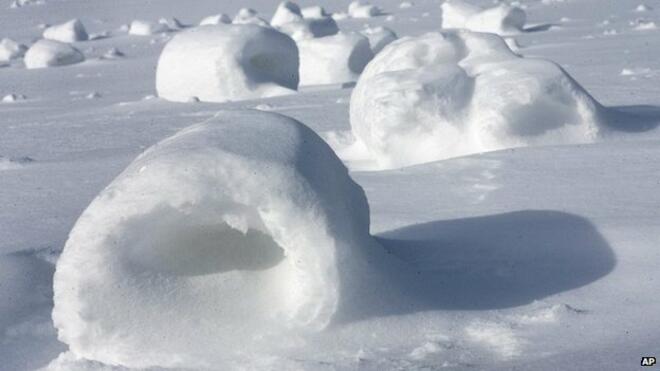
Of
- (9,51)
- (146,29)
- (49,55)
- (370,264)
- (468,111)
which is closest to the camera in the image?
(370,264)

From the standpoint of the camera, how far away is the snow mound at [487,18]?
38.1 feet

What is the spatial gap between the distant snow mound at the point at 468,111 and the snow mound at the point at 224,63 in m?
2.71

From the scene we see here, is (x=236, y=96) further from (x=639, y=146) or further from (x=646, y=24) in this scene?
(x=646, y=24)

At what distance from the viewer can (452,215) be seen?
338 cm

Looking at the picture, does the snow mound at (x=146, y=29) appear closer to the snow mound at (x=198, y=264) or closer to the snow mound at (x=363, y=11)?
the snow mound at (x=363, y=11)

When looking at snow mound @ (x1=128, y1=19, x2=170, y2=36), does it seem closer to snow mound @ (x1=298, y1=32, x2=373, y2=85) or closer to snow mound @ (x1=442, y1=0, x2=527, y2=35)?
snow mound @ (x1=442, y1=0, x2=527, y2=35)

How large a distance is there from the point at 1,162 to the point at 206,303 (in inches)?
117

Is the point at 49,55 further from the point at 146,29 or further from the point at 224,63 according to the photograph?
the point at 224,63

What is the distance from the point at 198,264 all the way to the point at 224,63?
4.87 m

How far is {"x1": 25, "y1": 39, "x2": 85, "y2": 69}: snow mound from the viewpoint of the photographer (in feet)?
36.1

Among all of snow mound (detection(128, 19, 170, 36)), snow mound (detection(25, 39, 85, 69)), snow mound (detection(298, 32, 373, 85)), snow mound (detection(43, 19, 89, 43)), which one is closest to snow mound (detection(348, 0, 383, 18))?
snow mound (detection(128, 19, 170, 36))

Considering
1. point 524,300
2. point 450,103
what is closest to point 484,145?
point 450,103

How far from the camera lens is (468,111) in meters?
4.57

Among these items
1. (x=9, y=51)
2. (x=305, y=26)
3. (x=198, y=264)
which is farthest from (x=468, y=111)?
(x=9, y=51)
